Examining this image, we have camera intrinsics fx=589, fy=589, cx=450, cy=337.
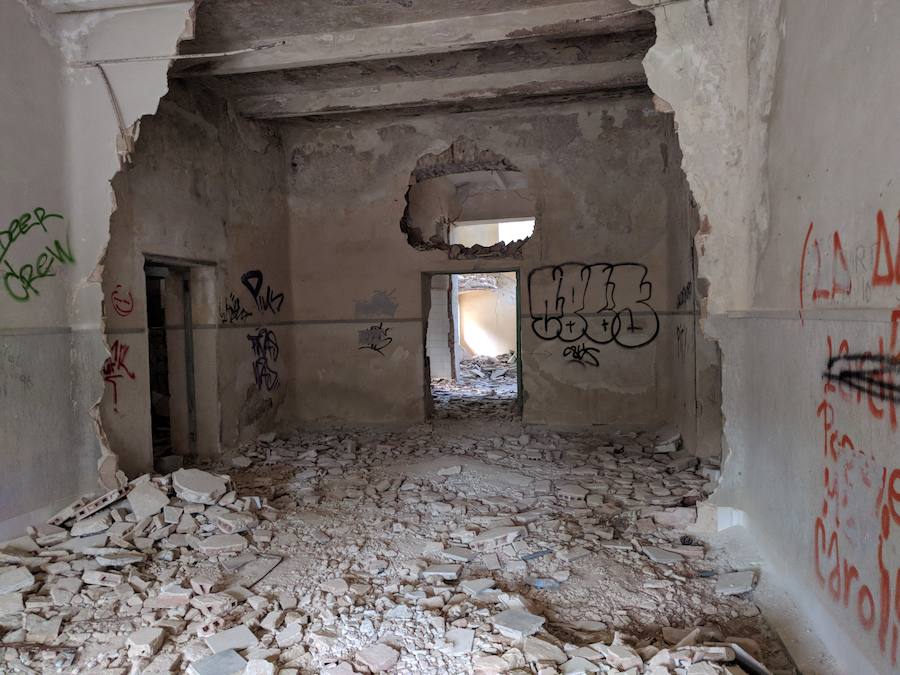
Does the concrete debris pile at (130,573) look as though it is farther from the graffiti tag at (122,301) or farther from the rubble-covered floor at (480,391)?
the rubble-covered floor at (480,391)

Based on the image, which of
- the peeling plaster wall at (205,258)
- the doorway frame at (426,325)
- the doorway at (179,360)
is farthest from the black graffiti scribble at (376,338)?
the doorway at (179,360)

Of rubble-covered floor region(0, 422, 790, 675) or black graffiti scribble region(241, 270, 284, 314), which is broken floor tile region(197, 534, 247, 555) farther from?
black graffiti scribble region(241, 270, 284, 314)

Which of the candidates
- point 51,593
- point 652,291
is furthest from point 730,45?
point 51,593

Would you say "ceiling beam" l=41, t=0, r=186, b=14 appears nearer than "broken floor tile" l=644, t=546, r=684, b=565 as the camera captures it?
No

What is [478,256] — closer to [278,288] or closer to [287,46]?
[278,288]

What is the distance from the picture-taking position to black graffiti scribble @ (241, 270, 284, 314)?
742 centimetres

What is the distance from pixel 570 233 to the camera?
25.0 ft

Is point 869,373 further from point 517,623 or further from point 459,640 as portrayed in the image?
point 459,640

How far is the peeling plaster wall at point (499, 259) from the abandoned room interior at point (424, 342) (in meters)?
0.05

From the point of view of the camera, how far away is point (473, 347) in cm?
1952

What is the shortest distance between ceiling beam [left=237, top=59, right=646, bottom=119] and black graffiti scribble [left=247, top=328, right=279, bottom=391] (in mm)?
2793

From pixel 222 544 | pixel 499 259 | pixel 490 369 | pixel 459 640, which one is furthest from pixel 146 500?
pixel 490 369

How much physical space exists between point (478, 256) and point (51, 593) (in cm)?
586

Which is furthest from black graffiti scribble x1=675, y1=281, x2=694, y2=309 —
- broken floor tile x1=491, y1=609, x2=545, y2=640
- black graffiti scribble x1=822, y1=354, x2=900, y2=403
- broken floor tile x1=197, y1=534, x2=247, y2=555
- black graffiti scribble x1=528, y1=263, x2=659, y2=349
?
broken floor tile x1=197, y1=534, x2=247, y2=555
